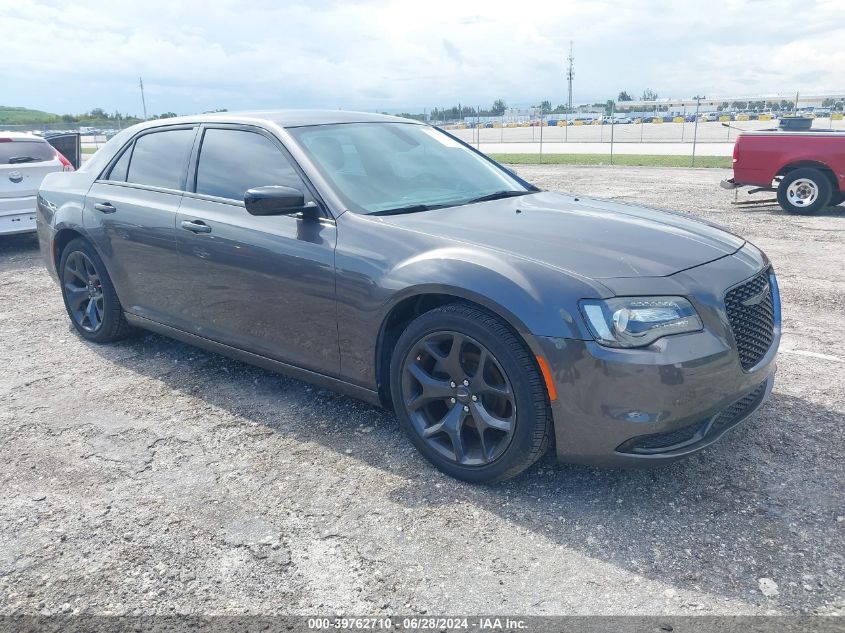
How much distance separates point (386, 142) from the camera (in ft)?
13.9

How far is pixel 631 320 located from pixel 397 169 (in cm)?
180

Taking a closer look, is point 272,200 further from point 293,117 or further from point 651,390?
point 651,390

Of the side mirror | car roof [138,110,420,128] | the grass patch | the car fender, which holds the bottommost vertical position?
the grass patch

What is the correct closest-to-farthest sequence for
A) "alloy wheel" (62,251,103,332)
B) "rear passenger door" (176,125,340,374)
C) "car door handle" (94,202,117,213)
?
1. "rear passenger door" (176,125,340,374)
2. "car door handle" (94,202,117,213)
3. "alloy wheel" (62,251,103,332)

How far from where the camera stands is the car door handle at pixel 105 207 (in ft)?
15.9

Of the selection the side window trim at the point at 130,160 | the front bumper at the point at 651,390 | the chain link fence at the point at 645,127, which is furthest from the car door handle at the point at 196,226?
the chain link fence at the point at 645,127

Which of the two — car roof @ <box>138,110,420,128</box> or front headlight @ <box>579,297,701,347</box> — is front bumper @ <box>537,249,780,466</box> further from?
car roof @ <box>138,110,420,128</box>

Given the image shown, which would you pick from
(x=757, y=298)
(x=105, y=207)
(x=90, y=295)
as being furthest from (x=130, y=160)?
(x=757, y=298)

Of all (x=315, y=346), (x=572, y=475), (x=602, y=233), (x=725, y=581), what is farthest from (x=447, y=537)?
(x=602, y=233)

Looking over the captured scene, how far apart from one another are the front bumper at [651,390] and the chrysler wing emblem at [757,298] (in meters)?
0.21

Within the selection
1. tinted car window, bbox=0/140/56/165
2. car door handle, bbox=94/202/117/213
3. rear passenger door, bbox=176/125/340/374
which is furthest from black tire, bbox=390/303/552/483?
tinted car window, bbox=0/140/56/165

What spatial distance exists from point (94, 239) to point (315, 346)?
7.47 feet

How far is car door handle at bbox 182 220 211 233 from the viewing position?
412cm

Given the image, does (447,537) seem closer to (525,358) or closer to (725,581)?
(525,358)
